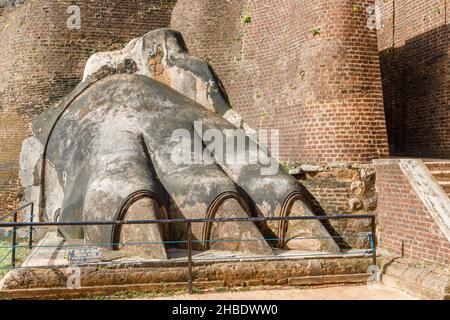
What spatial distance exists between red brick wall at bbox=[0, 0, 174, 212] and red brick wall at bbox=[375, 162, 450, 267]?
9.81m

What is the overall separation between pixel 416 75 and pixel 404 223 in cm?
539

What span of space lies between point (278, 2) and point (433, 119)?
174 inches

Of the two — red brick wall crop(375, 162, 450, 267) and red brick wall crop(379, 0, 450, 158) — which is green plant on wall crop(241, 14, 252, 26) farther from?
red brick wall crop(375, 162, 450, 267)

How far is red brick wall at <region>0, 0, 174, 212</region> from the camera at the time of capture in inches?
574

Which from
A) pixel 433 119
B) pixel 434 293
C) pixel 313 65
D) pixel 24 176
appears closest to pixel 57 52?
pixel 24 176

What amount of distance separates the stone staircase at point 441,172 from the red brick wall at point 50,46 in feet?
33.4

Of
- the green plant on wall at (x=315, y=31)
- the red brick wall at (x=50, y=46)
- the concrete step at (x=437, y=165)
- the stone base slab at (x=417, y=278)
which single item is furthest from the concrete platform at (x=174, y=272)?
the red brick wall at (x=50, y=46)

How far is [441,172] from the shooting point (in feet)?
25.0

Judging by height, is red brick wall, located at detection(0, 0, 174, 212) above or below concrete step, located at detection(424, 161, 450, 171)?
above

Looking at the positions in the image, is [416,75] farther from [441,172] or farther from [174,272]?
[174,272]

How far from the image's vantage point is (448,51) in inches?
419

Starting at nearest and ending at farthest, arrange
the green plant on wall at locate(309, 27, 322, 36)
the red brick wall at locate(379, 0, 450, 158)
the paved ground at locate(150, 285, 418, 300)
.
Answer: the paved ground at locate(150, 285, 418, 300), the green plant on wall at locate(309, 27, 322, 36), the red brick wall at locate(379, 0, 450, 158)

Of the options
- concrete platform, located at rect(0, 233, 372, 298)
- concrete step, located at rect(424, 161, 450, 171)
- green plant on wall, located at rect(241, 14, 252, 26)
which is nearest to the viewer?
concrete platform, located at rect(0, 233, 372, 298)

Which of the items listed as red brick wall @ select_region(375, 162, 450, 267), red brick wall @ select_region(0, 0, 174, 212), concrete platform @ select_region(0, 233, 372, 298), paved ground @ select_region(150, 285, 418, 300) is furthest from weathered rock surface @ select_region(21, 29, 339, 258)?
red brick wall @ select_region(0, 0, 174, 212)
